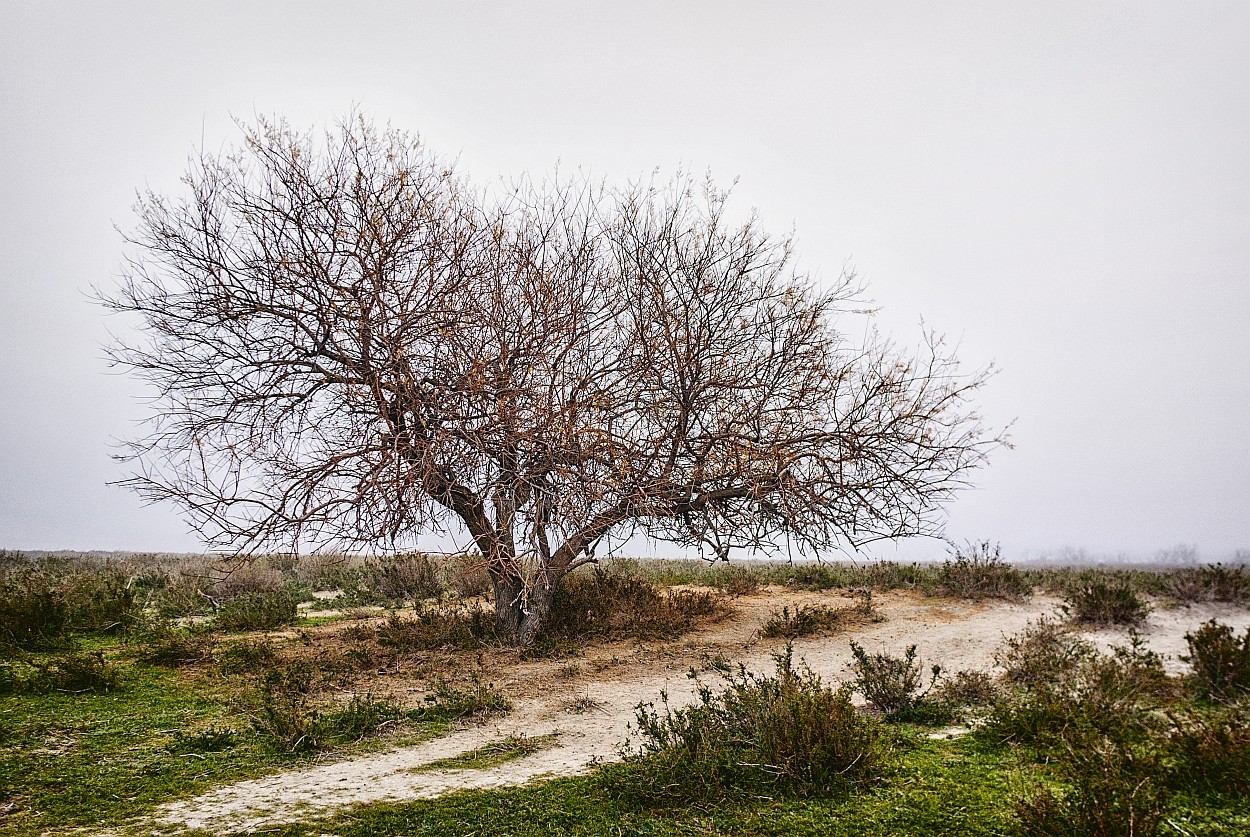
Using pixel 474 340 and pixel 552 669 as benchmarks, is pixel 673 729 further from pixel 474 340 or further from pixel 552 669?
pixel 474 340

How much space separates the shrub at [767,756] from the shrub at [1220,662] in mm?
4112

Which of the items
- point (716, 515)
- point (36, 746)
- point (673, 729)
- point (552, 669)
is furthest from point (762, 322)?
point (36, 746)

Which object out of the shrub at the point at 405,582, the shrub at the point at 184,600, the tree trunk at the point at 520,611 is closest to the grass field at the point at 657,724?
the tree trunk at the point at 520,611

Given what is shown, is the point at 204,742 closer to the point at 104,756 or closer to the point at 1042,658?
the point at 104,756

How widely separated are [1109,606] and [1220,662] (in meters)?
4.14

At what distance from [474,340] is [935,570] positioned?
13881mm

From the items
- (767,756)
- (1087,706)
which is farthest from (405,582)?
(1087,706)

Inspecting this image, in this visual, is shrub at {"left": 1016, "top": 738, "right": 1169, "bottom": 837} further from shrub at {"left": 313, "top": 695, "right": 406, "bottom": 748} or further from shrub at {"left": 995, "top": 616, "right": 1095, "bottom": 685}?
shrub at {"left": 313, "top": 695, "right": 406, "bottom": 748}

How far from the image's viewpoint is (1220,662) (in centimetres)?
700

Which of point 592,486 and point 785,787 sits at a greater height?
point 592,486

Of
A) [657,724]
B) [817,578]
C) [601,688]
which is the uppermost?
[817,578]

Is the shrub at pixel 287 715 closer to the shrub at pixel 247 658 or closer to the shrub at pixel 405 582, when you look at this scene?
the shrub at pixel 247 658

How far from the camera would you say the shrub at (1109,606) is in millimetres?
10742

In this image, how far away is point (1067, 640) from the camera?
31.9 ft
